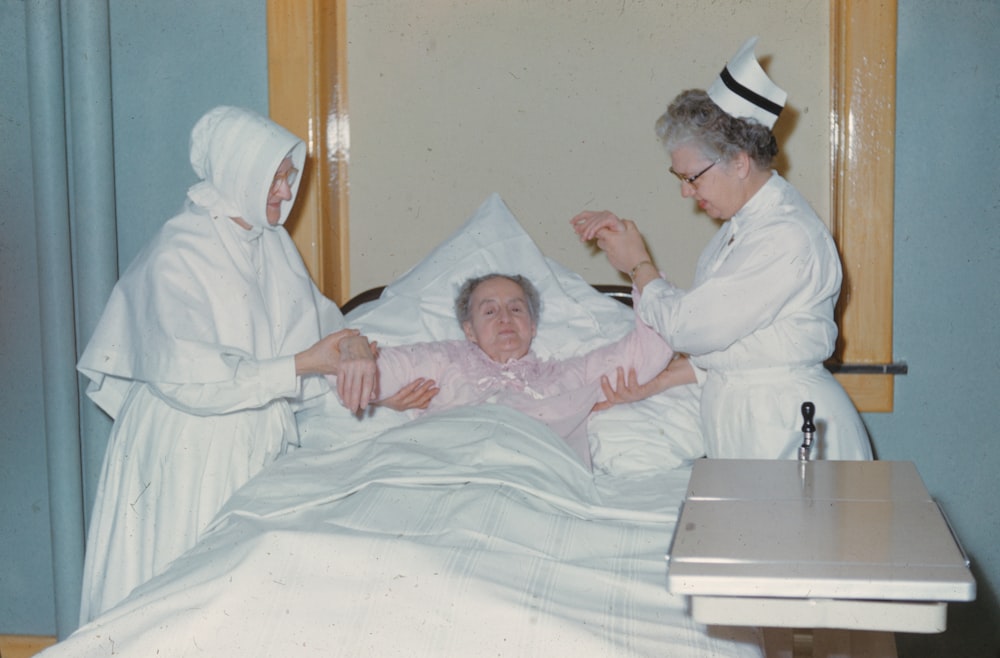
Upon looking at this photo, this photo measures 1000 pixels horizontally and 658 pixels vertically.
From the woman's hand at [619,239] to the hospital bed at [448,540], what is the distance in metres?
0.46

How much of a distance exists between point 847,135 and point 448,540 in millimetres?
2056

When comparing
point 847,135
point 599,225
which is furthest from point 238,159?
point 847,135

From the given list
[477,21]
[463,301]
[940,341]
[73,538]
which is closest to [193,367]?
[463,301]

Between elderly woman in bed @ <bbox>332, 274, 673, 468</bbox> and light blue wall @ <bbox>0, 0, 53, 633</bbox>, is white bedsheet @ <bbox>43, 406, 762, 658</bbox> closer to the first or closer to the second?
elderly woman in bed @ <bbox>332, 274, 673, 468</bbox>

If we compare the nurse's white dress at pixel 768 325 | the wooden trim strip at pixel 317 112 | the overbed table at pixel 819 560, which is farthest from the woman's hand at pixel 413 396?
the overbed table at pixel 819 560

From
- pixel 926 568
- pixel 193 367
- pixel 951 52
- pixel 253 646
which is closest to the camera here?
pixel 926 568

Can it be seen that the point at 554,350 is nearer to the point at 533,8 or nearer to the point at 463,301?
the point at 463,301

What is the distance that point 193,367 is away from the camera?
3336 millimetres

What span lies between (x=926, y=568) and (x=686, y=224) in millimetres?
2501

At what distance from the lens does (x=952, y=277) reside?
3.98 meters

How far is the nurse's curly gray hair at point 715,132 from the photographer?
3252mm

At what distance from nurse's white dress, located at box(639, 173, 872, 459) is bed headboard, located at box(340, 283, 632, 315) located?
2.57 feet

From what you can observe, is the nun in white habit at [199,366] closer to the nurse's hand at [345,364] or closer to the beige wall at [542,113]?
the nurse's hand at [345,364]

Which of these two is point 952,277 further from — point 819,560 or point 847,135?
point 819,560
